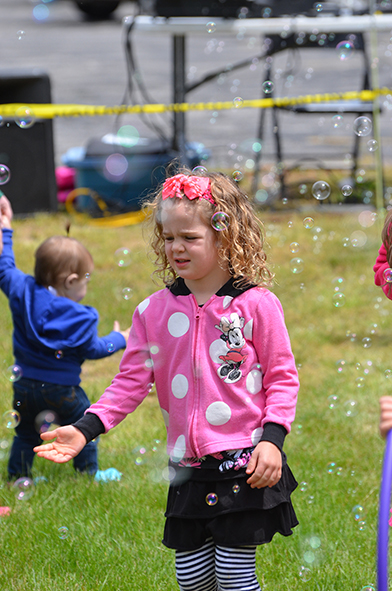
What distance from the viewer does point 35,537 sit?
257 centimetres

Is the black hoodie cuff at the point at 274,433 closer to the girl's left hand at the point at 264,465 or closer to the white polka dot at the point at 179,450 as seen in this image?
the girl's left hand at the point at 264,465

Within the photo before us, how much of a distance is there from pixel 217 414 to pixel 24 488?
1311 millimetres

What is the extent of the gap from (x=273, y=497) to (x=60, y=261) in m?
1.30

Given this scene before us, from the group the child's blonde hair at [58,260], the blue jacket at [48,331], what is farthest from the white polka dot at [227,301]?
the child's blonde hair at [58,260]

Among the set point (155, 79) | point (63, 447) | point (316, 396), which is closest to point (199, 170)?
point (63, 447)

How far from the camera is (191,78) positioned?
44.3 feet

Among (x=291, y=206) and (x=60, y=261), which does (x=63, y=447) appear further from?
(x=291, y=206)

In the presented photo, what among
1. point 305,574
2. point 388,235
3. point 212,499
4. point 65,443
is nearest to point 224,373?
point 212,499

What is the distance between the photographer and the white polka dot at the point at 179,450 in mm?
1921

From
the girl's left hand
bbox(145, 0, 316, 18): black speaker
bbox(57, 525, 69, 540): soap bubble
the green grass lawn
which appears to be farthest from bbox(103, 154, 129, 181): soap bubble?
the girl's left hand

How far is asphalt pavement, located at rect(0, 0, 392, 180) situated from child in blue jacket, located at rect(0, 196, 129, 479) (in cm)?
433

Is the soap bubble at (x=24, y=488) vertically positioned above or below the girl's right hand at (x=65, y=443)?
below

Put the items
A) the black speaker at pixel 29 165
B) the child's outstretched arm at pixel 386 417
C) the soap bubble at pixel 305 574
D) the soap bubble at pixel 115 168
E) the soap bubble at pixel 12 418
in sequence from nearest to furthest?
the child's outstretched arm at pixel 386 417, the soap bubble at pixel 305 574, the soap bubble at pixel 12 418, the black speaker at pixel 29 165, the soap bubble at pixel 115 168

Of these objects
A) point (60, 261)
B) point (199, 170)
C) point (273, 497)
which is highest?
point (199, 170)
